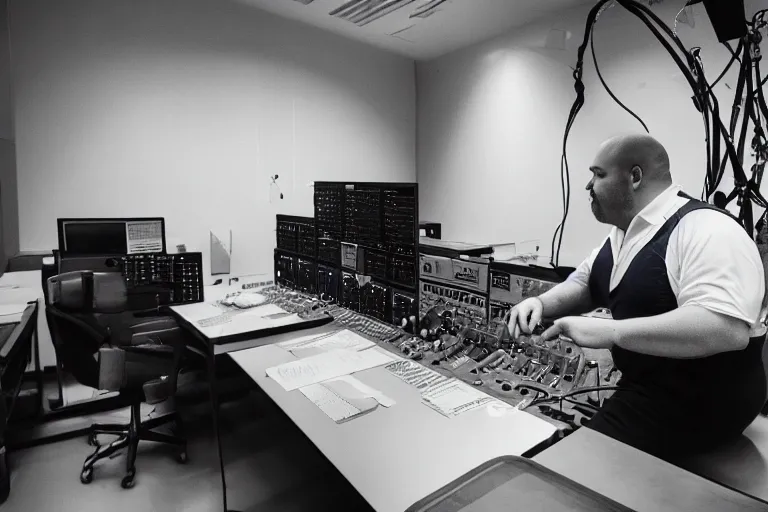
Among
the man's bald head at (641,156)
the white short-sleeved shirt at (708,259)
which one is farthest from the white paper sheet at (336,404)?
the man's bald head at (641,156)

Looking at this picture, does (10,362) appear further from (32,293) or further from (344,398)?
(344,398)

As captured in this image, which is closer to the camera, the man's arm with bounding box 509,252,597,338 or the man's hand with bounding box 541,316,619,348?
the man's hand with bounding box 541,316,619,348

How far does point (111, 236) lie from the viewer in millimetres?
2674

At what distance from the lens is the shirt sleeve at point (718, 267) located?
1.07 metres

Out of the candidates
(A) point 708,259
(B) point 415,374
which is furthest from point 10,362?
(A) point 708,259

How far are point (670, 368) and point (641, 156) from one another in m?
0.60

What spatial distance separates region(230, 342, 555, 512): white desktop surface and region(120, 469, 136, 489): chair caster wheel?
1237 millimetres

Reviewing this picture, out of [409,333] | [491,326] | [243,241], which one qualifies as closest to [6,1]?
[243,241]

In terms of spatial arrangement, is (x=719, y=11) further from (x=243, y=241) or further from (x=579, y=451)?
(x=243, y=241)

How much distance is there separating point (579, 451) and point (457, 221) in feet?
13.2

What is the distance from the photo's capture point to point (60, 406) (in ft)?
9.25

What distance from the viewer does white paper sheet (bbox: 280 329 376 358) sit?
1.89m

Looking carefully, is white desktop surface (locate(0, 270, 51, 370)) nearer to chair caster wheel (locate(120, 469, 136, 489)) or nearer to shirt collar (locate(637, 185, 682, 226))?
chair caster wheel (locate(120, 469, 136, 489))

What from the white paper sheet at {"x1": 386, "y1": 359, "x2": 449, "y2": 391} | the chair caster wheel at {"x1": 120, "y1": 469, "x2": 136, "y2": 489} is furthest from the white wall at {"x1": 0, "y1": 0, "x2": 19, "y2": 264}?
the white paper sheet at {"x1": 386, "y1": 359, "x2": 449, "y2": 391}
